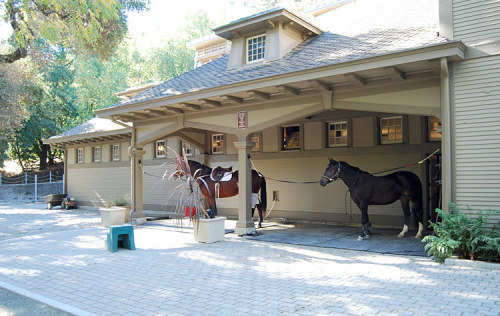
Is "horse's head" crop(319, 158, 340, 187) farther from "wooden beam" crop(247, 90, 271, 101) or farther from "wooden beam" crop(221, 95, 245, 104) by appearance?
"wooden beam" crop(221, 95, 245, 104)

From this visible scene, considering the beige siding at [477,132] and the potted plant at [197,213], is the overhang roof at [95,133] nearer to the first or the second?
the potted plant at [197,213]

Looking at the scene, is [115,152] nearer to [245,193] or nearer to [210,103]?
[210,103]

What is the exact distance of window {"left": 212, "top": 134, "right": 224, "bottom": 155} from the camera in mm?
15500

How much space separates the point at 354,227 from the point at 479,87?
5618mm

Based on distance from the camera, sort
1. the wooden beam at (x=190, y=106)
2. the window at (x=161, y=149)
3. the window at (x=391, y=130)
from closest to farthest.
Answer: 1. the window at (x=391, y=130)
2. the wooden beam at (x=190, y=106)
3. the window at (x=161, y=149)

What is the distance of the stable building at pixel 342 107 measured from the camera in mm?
7250

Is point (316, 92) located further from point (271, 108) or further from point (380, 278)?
point (380, 278)

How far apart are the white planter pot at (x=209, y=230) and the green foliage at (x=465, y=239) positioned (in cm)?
493

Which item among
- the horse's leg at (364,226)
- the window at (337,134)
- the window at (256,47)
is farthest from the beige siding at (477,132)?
the window at (256,47)

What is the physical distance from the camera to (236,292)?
5.65 metres

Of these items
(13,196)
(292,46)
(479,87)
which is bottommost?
(13,196)

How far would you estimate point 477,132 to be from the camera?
7.21m

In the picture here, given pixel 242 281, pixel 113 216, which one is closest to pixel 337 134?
pixel 242 281

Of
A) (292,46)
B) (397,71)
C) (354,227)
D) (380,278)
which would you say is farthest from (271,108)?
(380,278)
